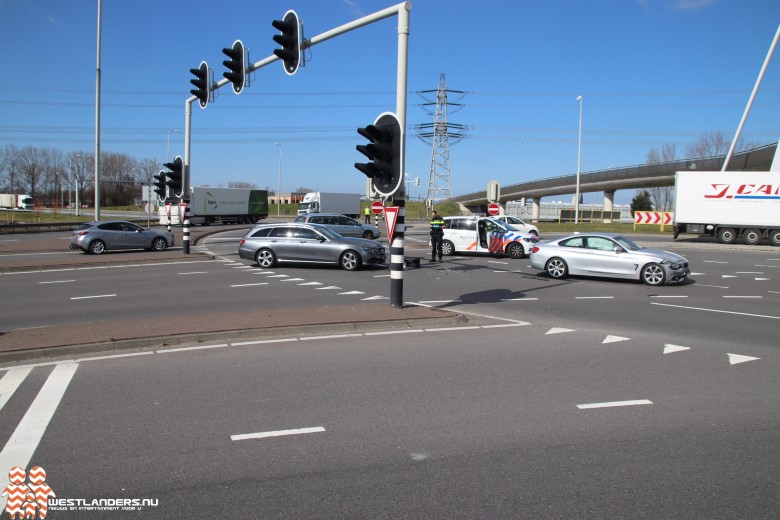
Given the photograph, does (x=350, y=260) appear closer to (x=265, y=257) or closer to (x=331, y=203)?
(x=265, y=257)

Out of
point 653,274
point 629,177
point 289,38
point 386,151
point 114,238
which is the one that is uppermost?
point 629,177

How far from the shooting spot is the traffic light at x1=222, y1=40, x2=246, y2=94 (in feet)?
47.5

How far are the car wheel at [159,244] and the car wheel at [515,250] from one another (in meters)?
15.9

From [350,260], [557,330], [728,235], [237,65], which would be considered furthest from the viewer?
[728,235]

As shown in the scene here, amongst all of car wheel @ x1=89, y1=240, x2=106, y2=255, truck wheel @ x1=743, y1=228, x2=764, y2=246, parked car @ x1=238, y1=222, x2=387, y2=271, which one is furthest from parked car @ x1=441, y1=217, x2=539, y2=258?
truck wheel @ x1=743, y1=228, x2=764, y2=246

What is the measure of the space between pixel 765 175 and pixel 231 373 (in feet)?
112

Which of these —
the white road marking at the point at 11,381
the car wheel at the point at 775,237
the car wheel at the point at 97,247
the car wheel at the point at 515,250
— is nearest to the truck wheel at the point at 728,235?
the car wheel at the point at 775,237

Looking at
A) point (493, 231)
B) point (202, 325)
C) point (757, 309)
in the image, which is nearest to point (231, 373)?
point (202, 325)

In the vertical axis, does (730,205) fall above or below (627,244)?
above

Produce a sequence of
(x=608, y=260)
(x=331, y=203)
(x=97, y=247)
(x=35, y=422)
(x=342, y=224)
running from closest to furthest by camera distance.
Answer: (x=35, y=422) → (x=608, y=260) → (x=97, y=247) → (x=342, y=224) → (x=331, y=203)

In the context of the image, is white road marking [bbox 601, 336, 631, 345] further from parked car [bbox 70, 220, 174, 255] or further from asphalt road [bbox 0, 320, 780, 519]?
parked car [bbox 70, 220, 174, 255]

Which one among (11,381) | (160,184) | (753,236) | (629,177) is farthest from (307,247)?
(629,177)

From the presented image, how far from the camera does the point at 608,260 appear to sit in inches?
645

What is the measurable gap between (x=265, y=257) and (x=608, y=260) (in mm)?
10941
